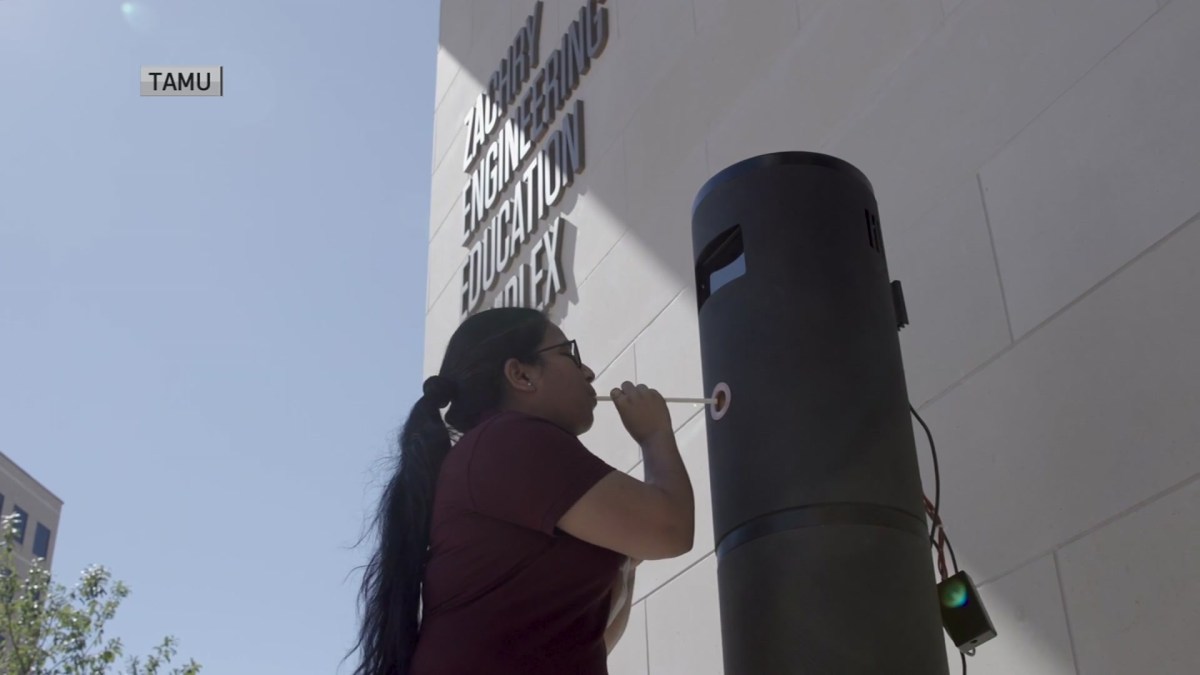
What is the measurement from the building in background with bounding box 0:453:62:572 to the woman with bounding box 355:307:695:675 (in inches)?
1107

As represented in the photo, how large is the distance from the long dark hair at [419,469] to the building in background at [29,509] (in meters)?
28.0

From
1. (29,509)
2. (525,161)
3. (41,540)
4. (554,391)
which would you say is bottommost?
(554,391)

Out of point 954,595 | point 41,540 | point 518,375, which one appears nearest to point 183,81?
point 518,375

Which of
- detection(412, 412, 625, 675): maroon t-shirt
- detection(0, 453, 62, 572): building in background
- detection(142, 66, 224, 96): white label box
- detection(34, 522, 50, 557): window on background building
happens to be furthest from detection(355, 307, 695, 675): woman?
detection(34, 522, 50, 557): window on background building

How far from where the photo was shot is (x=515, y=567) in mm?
1422

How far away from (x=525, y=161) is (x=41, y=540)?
28.8 metres

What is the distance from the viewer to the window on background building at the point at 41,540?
1139 inches

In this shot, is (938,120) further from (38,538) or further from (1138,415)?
(38,538)

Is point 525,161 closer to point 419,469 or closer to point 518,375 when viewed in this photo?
point 518,375

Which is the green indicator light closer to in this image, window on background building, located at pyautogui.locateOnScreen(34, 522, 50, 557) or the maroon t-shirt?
the maroon t-shirt

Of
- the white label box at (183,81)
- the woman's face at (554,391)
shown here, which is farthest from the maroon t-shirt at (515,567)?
the white label box at (183,81)

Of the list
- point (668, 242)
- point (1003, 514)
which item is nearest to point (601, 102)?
point (668, 242)

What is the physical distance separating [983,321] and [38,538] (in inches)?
1220

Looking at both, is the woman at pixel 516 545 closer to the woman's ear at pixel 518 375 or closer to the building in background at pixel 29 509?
the woman's ear at pixel 518 375
